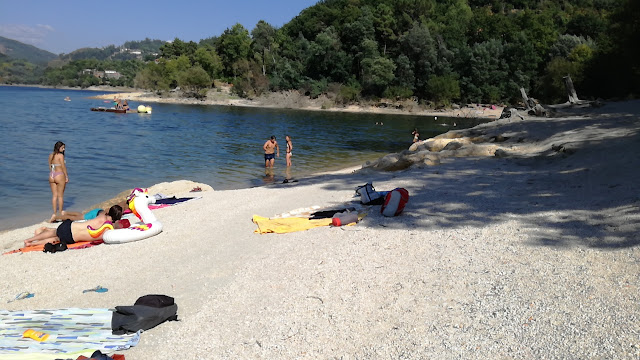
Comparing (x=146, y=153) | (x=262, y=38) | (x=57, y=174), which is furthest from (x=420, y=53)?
(x=57, y=174)

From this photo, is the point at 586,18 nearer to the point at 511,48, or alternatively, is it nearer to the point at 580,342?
the point at 511,48

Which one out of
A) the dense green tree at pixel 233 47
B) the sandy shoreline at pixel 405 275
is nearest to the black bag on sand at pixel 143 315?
the sandy shoreline at pixel 405 275

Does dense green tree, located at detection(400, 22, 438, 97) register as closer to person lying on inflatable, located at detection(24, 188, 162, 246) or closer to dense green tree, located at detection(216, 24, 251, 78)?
dense green tree, located at detection(216, 24, 251, 78)

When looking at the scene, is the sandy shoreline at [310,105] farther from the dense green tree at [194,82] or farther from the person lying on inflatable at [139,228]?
the person lying on inflatable at [139,228]

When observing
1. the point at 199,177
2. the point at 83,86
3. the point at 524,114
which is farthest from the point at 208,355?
the point at 83,86

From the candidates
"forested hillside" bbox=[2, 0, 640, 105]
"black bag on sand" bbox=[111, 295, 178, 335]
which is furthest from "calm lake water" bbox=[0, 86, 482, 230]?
"forested hillside" bbox=[2, 0, 640, 105]

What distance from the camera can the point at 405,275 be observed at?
5637 millimetres

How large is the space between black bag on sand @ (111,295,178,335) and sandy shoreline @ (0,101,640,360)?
13 centimetres

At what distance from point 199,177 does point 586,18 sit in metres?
76.2

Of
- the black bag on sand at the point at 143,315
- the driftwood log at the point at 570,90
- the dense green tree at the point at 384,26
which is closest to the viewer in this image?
the black bag on sand at the point at 143,315

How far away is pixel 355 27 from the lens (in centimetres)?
7606

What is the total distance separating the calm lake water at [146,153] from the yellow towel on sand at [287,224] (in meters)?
7.38

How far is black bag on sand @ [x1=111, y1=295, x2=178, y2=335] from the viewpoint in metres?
5.06

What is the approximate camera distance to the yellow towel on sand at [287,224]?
809 centimetres
